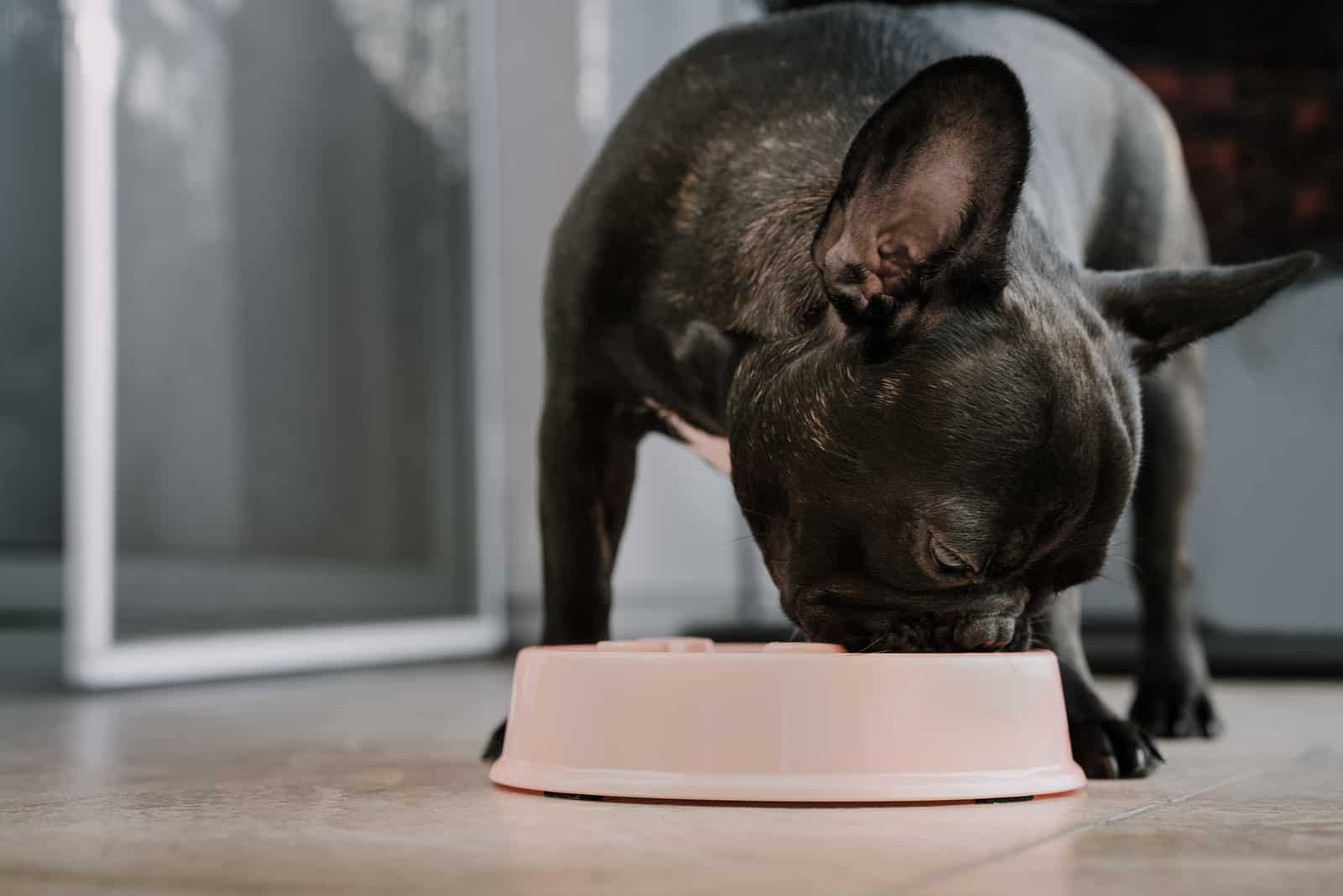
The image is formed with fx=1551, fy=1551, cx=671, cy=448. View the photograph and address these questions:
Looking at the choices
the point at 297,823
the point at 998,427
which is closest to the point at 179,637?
the point at 297,823

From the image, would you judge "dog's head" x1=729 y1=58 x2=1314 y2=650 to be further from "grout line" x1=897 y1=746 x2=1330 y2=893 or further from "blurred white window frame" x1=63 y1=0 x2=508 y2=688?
"blurred white window frame" x1=63 y1=0 x2=508 y2=688

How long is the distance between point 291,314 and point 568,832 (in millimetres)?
3041

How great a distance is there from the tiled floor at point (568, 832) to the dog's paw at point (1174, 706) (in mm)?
187

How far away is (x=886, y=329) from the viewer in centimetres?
157

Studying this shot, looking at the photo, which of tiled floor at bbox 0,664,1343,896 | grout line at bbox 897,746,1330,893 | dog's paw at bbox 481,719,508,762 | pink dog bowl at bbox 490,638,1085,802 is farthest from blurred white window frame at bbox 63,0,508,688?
grout line at bbox 897,746,1330,893

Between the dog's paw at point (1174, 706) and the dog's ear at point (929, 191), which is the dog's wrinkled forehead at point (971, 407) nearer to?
the dog's ear at point (929, 191)

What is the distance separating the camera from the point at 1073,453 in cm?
153

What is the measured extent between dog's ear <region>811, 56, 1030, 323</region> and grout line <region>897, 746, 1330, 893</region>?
0.52 m

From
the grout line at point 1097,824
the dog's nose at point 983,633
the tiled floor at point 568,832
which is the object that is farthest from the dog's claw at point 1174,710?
the dog's nose at point 983,633

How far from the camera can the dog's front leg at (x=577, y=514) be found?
6.94 ft

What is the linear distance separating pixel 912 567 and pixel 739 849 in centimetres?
44

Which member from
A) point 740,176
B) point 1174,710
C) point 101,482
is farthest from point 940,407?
point 101,482

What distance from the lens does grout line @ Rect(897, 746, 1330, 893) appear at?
3.67 feet

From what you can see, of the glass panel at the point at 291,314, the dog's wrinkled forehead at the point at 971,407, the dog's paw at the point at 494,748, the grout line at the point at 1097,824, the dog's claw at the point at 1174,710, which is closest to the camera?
the grout line at the point at 1097,824
